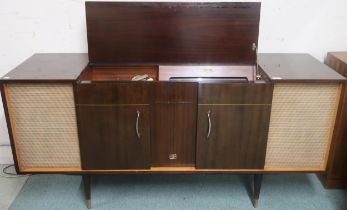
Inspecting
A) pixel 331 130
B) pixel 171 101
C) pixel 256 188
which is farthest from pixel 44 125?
pixel 331 130

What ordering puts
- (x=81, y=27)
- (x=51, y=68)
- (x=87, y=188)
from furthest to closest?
1. (x=81, y=27)
2. (x=87, y=188)
3. (x=51, y=68)

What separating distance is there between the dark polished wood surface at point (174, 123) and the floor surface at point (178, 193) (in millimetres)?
297

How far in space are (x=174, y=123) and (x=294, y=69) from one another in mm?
557

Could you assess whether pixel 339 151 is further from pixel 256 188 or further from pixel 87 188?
pixel 87 188

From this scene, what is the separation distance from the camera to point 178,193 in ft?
5.72

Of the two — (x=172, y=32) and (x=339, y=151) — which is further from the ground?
(x=172, y=32)

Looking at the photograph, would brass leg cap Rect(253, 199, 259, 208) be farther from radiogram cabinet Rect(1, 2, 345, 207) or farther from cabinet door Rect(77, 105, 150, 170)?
cabinet door Rect(77, 105, 150, 170)

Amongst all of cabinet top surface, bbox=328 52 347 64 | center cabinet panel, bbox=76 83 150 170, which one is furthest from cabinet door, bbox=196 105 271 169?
cabinet top surface, bbox=328 52 347 64

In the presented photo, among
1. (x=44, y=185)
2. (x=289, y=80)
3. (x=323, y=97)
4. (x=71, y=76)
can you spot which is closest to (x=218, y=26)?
(x=289, y=80)

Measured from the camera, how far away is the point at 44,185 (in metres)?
1.81

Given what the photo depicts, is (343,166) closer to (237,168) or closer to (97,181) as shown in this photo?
(237,168)

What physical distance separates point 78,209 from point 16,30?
0.93 metres

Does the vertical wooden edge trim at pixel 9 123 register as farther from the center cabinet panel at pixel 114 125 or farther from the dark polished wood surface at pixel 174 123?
the dark polished wood surface at pixel 174 123

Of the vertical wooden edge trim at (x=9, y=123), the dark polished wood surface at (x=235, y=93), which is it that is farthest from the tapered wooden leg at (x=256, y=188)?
the vertical wooden edge trim at (x=9, y=123)
